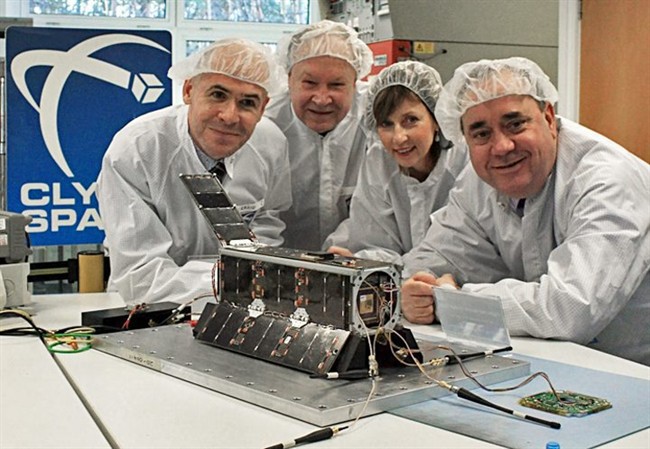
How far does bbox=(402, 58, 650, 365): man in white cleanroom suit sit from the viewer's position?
1.66m

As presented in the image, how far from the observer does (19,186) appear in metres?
2.54

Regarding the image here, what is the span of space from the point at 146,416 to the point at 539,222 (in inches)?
44.6

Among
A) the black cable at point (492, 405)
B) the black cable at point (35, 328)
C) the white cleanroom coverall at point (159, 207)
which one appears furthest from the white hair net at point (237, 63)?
the black cable at point (492, 405)

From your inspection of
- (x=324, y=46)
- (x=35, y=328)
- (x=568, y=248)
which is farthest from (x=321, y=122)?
(x=35, y=328)

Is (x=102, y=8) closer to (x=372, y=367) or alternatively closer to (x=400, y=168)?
(x=400, y=168)

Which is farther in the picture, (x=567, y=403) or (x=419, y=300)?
(x=419, y=300)

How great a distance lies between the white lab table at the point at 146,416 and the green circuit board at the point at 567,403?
92 mm

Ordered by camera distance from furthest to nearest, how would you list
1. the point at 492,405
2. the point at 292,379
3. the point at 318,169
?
the point at 318,169, the point at 292,379, the point at 492,405

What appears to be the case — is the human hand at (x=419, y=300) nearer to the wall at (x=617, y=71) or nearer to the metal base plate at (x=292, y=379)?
the metal base plate at (x=292, y=379)

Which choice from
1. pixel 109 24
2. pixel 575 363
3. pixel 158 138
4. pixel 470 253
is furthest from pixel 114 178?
pixel 109 24

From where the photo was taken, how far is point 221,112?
2.14 metres

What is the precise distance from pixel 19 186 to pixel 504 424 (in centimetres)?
196

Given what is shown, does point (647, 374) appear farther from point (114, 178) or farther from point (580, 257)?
point (114, 178)

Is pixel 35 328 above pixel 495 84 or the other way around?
the other way around
